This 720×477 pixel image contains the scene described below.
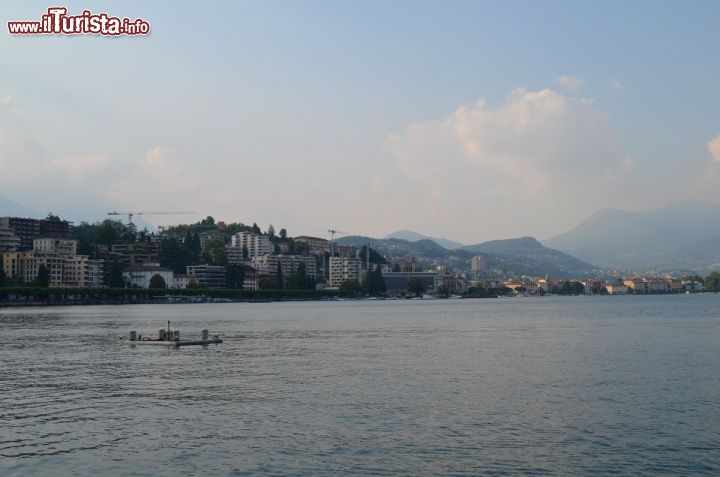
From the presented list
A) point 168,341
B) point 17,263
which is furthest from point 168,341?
point 17,263

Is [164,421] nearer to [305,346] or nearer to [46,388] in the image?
[46,388]

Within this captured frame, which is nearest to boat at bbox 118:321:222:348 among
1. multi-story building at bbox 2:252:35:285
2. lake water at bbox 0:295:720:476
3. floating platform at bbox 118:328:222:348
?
floating platform at bbox 118:328:222:348

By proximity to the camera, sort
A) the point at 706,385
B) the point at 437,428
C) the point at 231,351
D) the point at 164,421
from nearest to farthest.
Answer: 1. the point at 437,428
2. the point at 164,421
3. the point at 706,385
4. the point at 231,351

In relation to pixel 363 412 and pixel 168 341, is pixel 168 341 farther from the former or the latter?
pixel 363 412

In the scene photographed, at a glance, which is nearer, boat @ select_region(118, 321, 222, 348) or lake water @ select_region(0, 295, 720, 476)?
lake water @ select_region(0, 295, 720, 476)

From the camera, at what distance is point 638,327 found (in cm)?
7512

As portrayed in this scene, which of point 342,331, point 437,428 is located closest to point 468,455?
point 437,428

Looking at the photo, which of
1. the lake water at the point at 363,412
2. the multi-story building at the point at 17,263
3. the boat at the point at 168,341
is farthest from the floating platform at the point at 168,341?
the multi-story building at the point at 17,263

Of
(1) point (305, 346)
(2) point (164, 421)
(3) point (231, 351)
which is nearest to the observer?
(2) point (164, 421)

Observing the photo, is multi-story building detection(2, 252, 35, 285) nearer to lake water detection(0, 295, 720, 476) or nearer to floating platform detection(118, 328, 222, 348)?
floating platform detection(118, 328, 222, 348)

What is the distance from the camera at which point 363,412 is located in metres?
27.0

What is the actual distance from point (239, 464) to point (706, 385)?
2153 centimetres

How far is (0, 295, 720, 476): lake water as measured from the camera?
2048 cm

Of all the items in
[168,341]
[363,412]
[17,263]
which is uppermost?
[17,263]
